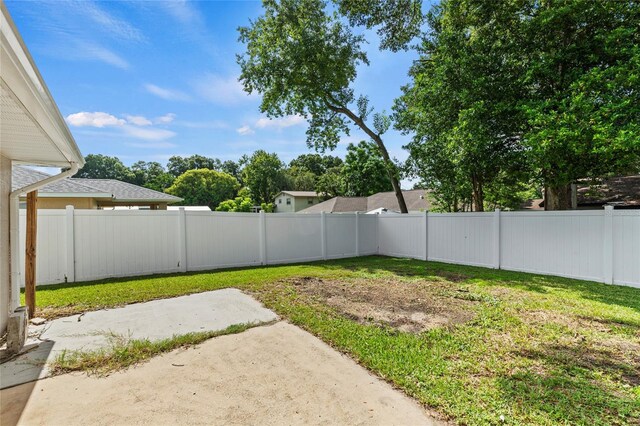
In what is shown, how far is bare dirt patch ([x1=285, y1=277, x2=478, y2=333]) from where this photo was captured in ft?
13.9

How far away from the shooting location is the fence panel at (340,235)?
10453mm

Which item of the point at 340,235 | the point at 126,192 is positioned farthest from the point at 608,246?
the point at 126,192

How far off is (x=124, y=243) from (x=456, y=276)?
318 inches

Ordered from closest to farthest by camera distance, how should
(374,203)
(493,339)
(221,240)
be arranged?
(493,339) → (221,240) → (374,203)

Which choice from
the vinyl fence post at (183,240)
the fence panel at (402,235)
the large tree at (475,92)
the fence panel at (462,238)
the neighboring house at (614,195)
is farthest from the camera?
the neighboring house at (614,195)

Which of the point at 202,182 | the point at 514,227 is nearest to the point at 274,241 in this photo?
the point at 514,227

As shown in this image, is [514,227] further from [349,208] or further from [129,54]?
[349,208]

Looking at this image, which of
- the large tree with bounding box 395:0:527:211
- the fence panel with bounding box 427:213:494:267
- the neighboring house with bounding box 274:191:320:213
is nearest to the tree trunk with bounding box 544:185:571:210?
the large tree with bounding box 395:0:527:211

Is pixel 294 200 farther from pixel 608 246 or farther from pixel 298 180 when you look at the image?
pixel 608 246

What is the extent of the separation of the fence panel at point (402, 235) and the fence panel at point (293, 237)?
8.69 feet

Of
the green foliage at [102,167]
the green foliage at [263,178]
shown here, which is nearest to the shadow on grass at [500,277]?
the green foliage at [263,178]

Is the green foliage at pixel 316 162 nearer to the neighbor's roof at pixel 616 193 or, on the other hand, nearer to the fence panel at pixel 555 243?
the neighbor's roof at pixel 616 193

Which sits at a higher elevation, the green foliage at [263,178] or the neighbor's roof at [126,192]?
the green foliage at [263,178]

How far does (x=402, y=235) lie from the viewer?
10656 millimetres
